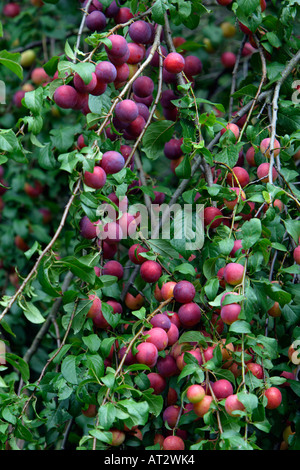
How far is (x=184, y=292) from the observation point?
1.09 m

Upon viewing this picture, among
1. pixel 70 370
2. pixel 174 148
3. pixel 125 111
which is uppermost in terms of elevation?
pixel 125 111

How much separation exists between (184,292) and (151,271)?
4.1 inches

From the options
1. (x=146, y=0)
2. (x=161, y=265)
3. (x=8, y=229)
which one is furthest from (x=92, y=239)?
(x=8, y=229)

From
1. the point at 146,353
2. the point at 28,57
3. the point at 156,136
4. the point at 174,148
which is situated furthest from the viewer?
the point at 28,57

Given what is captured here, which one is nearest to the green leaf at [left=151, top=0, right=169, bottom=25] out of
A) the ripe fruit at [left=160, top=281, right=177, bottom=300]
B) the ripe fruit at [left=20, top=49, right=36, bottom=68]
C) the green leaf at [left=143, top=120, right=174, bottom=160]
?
the green leaf at [left=143, top=120, right=174, bottom=160]

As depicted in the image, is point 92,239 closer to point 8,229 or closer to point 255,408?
point 255,408

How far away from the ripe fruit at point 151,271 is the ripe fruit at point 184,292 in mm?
79

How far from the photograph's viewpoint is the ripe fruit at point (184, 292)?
1.09 meters

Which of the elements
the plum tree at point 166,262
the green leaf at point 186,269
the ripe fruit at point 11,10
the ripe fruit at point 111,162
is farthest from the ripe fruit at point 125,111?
the ripe fruit at point 11,10

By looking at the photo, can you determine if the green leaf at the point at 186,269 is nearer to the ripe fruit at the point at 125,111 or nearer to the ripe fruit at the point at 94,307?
the ripe fruit at the point at 94,307

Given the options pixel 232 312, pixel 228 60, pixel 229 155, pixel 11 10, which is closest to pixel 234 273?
pixel 232 312

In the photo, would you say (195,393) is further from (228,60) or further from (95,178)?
(228,60)

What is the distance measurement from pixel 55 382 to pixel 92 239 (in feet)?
1.01

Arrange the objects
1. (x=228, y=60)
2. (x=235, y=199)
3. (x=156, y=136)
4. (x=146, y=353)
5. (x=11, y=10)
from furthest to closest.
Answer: (x=11, y=10) → (x=228, y=60) → (x=156, y=136) → (x=235, y=199) → (x=146, y=353)
